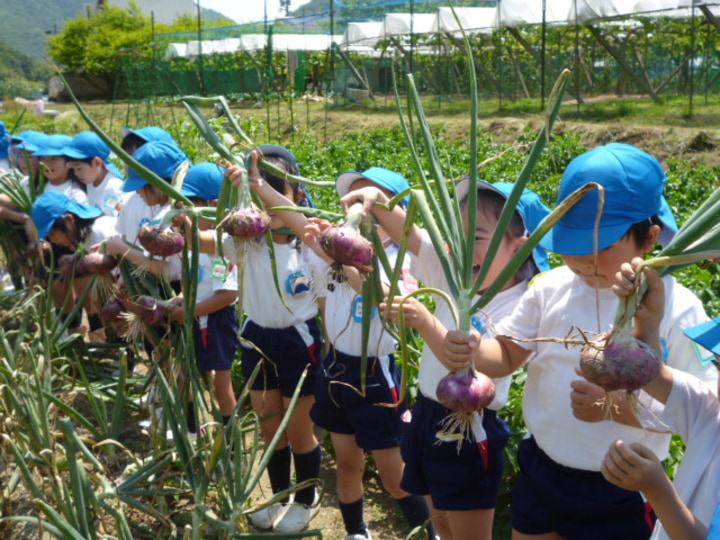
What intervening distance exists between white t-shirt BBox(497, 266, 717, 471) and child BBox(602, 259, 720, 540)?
177 mm

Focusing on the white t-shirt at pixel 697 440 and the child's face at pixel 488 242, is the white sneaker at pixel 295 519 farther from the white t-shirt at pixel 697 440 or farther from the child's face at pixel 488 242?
the white t-shirt at pixel 697 440

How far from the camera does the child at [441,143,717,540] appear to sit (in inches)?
57.1

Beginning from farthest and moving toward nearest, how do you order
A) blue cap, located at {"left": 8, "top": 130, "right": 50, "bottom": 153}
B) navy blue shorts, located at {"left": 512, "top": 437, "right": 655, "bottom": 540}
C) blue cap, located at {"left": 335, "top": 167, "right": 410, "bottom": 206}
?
blue cap, located at {"left": 8, "top": 130, "right": 50, "bottom": 153}
blue cap, located at {"left": 335, "top": 167, "right": 410, "bottom": 206}
navy blue shorts, located at {"left": 512, "top": 437, "right": 655, "bottom": 540}

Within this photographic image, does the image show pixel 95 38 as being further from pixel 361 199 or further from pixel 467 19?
pixel 361 199

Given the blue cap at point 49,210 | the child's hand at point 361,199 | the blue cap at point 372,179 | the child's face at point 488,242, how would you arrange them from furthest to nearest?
1. the blue cap at point 49,210
2. the blue cap at point 372,179
3. the child's face at point 488,242
4. the child's hand at point 361,199

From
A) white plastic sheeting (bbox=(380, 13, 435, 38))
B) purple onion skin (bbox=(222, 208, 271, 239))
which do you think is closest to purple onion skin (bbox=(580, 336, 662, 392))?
purple onion skin (bbox=(222, 208, 271, 239))

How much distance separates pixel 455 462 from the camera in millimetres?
1904

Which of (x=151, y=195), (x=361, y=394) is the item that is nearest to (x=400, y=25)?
(x=151, y=195)

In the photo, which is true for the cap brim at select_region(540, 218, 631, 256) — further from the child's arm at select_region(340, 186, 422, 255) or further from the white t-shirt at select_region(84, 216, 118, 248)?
the white t-shirt at select_region(84, 216, 118, 248)

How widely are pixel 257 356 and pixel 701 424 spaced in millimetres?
1615

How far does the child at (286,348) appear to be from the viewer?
2.49 meters

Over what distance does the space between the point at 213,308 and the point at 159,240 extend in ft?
4.29

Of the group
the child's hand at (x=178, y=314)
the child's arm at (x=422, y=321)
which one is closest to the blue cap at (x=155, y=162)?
the child's hand at (x=178, y=314)

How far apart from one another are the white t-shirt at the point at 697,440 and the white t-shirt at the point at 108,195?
10.8 feet
